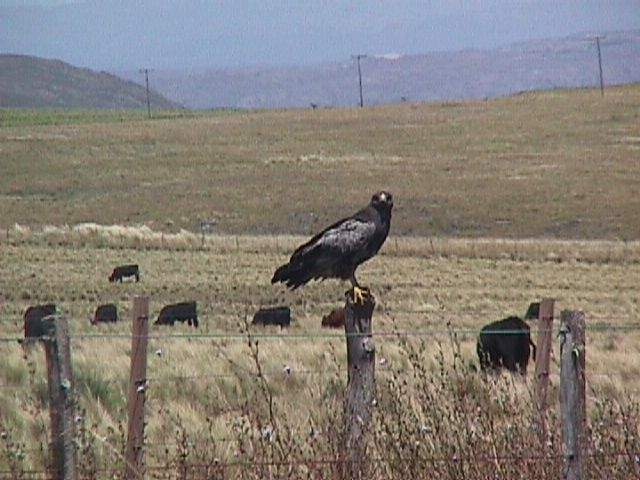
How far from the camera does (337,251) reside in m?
10.8

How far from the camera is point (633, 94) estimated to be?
343ft

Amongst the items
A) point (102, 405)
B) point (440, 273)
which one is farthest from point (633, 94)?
point (102, 405)

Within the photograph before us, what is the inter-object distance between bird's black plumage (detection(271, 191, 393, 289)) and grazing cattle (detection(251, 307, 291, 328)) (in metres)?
10.7

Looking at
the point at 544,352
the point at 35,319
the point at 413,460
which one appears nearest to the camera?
the point at 413,460

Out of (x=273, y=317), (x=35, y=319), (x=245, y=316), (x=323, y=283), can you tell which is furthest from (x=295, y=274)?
(x=323, y=283)

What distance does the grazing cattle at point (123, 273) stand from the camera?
31062 millimetres

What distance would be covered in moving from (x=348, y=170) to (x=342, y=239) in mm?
59799

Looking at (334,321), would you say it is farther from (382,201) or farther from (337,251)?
(337,251)

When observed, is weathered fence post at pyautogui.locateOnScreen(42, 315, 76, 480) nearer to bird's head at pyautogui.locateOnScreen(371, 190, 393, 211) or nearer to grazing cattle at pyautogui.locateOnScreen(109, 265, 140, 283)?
bird's head at pyautogui.locateOnScreen(371, 190, 393, 211)

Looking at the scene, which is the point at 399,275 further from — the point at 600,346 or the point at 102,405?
the point at 102,405

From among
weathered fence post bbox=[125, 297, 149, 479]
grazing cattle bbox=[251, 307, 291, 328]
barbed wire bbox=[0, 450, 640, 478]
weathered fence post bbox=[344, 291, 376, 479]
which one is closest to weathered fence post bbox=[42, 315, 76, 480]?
barbed wire bbox=[0, 450, 640, 478]

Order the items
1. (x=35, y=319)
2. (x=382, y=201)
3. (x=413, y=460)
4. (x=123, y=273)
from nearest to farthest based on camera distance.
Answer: (x=413, y=460), (x=382, y=201), (x=35, y=319), (x=123, y=273)

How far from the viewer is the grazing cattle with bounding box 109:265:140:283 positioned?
102 ft

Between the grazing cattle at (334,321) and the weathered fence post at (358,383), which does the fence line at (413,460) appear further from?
the grazing cattle at (334,321)
